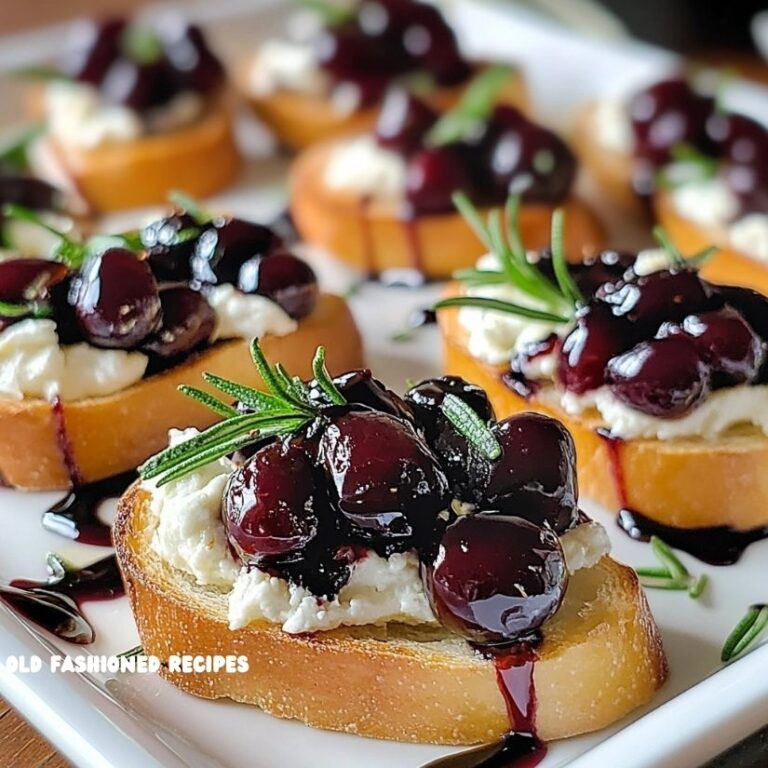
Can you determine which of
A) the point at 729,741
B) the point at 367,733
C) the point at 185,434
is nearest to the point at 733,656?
the point at 729,741

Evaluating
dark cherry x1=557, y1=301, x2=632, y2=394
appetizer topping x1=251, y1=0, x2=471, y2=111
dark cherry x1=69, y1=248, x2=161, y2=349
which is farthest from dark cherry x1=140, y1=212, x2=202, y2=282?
appetizer topping x1=251, y1=0, x2=471, y2=111

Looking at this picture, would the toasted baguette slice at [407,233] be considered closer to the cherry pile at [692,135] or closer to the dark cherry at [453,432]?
the cherry pile at [692,135]

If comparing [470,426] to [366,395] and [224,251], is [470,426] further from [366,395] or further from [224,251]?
[224,251]

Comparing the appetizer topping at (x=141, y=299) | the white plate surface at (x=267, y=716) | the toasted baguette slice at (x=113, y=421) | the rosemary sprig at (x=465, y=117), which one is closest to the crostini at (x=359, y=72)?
the rosemary sprig at (x=465, y=117)

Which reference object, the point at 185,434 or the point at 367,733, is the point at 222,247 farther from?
the point at 367,733

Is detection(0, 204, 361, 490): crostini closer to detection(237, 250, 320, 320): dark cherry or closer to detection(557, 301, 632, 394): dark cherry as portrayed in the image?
detection(237, 250, 320, 320): dark cherry

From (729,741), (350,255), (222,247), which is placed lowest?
(350,255)
